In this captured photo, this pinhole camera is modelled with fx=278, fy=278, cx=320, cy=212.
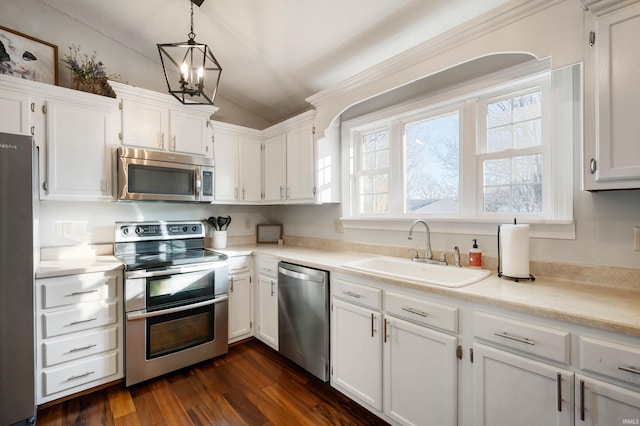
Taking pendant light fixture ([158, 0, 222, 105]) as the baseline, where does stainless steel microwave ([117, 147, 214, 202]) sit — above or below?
below

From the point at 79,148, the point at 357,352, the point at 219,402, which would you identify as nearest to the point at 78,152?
the point at 79,148

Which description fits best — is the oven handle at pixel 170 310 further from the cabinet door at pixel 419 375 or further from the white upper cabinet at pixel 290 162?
the cabinet door at pixel 419 375

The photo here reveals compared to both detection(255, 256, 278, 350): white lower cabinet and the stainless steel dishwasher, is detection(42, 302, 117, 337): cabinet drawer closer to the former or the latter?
detection(255, 256, 278, 350): white lower cabinet

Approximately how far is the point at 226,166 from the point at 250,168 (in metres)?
0.30

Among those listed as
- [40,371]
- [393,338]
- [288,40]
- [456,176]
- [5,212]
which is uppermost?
[288,40]

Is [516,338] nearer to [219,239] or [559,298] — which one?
[559,298]

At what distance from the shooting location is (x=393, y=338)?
1677 millimetres

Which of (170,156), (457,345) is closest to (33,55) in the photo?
(170,156)

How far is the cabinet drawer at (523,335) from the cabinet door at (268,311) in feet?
5.73

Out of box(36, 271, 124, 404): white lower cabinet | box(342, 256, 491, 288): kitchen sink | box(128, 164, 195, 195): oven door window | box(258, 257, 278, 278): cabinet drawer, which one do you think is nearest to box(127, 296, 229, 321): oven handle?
box(36, 271, 124, 404): white lower cabinet

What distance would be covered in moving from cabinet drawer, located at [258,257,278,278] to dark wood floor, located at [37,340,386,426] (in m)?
0.80

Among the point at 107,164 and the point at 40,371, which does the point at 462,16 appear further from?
the point at 40,371

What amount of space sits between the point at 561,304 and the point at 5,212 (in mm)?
2856

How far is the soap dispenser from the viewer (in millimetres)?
1874
